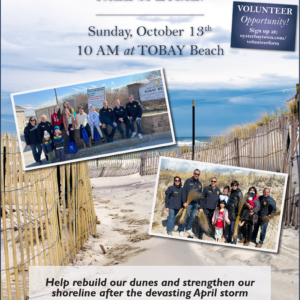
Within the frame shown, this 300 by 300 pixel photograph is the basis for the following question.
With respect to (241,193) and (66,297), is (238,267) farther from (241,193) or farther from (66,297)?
(66,297)

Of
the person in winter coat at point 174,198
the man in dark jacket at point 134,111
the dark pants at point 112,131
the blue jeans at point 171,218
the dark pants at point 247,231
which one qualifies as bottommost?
the dark pants at point 247,231

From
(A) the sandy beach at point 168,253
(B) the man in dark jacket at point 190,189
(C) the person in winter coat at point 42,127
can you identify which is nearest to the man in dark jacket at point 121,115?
(C) the person in winter coat at point 42,127

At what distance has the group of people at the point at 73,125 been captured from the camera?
297cm

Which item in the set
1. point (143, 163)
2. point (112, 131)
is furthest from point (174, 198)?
point (143, 163)

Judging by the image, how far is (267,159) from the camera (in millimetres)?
4430

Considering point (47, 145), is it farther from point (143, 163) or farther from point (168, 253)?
point (143, 163)

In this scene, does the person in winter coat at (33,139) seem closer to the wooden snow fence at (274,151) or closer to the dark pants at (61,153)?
the dark pants at (61,153)

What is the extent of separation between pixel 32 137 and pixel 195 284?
6.44 feet

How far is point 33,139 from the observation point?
2.96m

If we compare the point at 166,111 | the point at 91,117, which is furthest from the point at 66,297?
the point at 166,111

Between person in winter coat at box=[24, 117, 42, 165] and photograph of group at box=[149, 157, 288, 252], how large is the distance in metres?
1.06

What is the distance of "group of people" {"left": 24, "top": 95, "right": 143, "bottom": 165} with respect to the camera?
2.97m

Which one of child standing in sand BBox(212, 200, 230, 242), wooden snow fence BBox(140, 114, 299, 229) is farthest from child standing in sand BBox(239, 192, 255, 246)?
wooden snow fence BBox(140, 114, 299, 229)

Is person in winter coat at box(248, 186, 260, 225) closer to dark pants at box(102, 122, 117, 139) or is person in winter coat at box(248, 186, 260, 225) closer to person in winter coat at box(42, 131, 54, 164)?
dark pants at box(102, 122, 117, 139)
